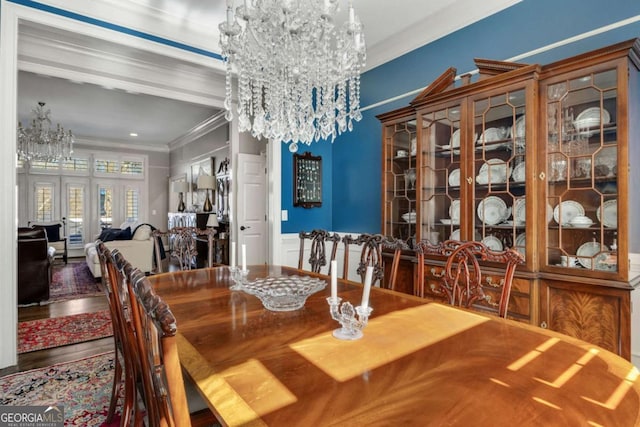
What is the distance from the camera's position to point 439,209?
2.80 metres

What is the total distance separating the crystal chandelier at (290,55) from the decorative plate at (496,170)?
3.34 feet

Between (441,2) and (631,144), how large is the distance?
185 cm

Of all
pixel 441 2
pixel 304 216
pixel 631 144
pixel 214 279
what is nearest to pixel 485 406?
pixel 214 279

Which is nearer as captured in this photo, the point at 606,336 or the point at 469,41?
the point at 606,336

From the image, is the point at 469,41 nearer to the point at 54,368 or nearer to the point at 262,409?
the point at 262,409

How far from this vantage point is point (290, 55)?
2232mm

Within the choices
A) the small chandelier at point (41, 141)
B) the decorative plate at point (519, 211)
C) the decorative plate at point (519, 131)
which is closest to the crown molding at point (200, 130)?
the small chandelier at point (41, 141)

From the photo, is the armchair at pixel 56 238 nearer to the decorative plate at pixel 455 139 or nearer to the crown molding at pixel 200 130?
the crown molding at pixel 200 130

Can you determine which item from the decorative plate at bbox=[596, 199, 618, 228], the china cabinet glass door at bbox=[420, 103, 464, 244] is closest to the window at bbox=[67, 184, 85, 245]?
the china cabinet glass door at bbox=[420, 103, 464, 244]

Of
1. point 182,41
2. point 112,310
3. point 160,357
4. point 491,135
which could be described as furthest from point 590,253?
point 182,41

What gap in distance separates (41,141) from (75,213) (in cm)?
284

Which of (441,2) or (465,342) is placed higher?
(441,2)

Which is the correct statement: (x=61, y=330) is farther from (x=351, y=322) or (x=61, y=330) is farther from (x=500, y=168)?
(x=500, y=168)

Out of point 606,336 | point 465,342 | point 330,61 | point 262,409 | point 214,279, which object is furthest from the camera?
point 330,61
